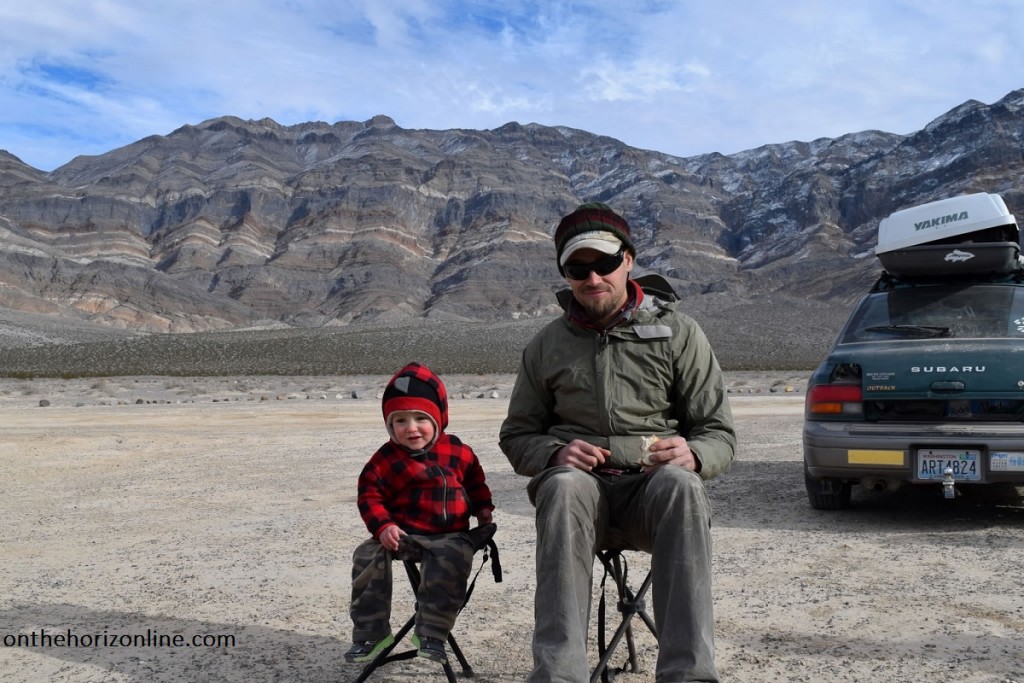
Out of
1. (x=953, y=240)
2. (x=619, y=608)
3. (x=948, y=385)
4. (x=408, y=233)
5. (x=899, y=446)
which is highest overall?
(x=408, y=233)

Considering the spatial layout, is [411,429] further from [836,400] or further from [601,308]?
[836,400]

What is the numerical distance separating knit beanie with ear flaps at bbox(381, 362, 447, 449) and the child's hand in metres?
0.38

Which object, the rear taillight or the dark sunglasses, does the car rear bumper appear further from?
the dark sunglasses

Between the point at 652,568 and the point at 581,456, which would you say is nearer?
the point at 652,568

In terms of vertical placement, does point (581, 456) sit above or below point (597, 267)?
below

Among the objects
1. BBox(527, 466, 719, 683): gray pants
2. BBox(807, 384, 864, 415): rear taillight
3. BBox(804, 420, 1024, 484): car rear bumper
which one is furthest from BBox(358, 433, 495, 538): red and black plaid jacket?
BBox(807, 384, 864, 415): rear taillight

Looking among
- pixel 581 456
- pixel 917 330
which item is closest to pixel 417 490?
pixel 581 456

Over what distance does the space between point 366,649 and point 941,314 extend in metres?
5.04

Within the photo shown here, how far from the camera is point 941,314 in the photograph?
21.8 ft

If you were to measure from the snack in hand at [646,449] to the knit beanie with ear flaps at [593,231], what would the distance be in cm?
74

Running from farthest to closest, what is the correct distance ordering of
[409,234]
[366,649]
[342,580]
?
[409,234]
[342,580]
[366,649]

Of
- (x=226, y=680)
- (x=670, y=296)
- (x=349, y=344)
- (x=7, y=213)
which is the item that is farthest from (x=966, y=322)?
(x=7, y=213)

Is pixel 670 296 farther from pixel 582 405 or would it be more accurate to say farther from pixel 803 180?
pixel 803 180

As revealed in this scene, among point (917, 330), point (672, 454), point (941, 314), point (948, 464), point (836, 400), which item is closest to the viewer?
point (672, 454)
